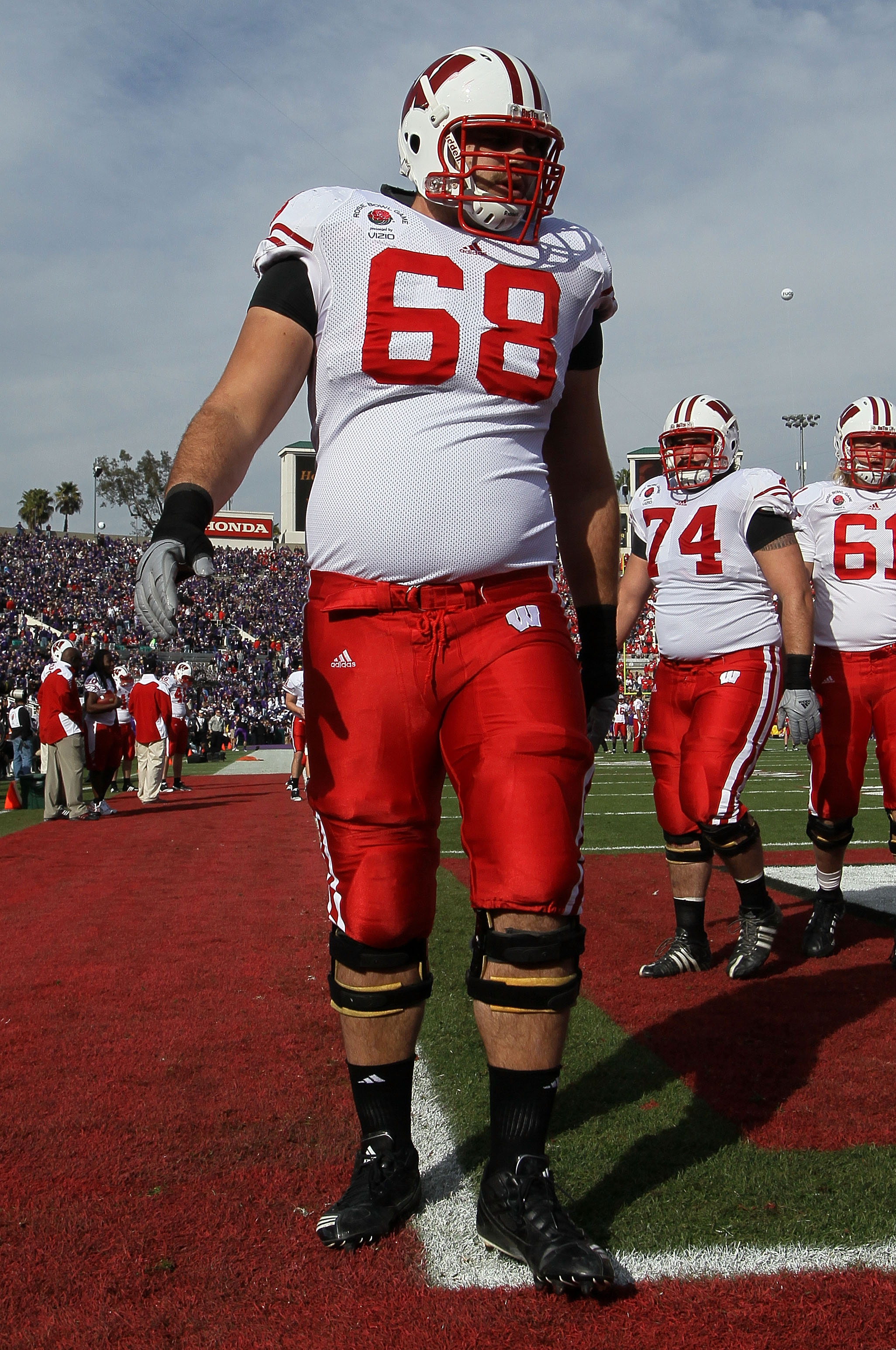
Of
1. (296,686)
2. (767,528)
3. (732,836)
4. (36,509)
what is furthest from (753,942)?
(36,509)

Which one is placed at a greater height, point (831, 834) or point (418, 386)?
point (418, 386)

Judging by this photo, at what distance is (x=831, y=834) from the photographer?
487 cm

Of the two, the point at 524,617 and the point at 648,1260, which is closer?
the point at 648,1260

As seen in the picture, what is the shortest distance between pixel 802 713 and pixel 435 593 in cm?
259

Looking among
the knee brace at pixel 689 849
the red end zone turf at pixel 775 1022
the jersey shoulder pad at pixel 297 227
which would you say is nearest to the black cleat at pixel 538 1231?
the red end zone turf at pixel 775 1022

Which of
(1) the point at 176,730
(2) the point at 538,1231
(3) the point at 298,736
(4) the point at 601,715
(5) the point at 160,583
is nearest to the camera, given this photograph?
(5) the point at 160,583

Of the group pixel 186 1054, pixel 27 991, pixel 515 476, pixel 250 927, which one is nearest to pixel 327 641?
pixel 515 476

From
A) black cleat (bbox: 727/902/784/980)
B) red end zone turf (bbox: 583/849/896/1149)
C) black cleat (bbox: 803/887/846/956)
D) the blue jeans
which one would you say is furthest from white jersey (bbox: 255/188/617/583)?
the blue jeans

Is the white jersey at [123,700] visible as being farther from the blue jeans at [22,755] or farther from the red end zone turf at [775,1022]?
the red end zone turf at [775,1022]

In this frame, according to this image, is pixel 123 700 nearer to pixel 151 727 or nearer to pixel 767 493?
pixel 151 727

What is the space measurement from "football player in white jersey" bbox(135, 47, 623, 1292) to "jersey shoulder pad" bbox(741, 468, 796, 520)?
90.4 inches

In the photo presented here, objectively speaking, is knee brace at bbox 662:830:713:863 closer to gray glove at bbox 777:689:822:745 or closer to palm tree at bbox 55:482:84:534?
gray glove at bbox 777:689:822:745

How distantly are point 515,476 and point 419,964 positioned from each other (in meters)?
1.02

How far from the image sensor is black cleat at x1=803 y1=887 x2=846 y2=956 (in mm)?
4574
